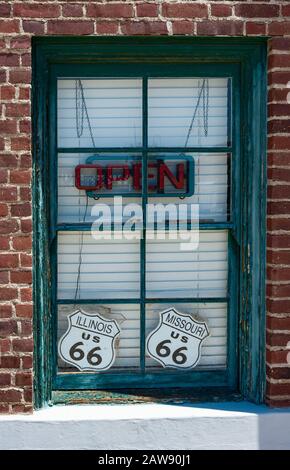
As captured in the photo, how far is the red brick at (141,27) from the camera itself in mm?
4062

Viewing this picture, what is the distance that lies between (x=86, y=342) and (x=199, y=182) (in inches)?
47.3

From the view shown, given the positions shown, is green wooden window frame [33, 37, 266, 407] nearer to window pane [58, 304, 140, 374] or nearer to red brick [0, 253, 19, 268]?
window pane [58, 304, 140, 374]

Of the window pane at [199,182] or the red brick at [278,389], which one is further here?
the window pane at [199,182]

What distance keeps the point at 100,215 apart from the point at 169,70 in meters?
0.97

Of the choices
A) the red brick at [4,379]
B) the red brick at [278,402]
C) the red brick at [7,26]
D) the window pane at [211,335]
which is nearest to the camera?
the red brick at [7,26]

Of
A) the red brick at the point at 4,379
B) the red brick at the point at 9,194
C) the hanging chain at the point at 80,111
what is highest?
the hanging chain at the point at 80,111

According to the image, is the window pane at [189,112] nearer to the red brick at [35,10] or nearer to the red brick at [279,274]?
A: the red brick at [35,10]

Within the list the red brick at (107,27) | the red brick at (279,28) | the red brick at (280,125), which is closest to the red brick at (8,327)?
the red brick at (107,27)

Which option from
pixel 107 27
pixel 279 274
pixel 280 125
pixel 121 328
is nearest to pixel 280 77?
pixel 280 125

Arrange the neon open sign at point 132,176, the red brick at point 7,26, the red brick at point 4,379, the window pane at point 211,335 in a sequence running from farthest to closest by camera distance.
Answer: the window pane at point 211,335 < the neon open sign at point 132,176 < the red brick at point 4,379 < the red brick at point 7,26

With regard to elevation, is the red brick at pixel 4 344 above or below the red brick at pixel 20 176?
below

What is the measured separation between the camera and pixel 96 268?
4410 millimetres

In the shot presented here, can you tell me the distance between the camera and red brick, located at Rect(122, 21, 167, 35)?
13.3 feet

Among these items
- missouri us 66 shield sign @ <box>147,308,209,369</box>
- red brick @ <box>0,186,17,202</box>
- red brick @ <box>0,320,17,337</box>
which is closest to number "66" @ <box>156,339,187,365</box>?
missouri us 66 shield sign @ <box>147,308,209,369</box>
